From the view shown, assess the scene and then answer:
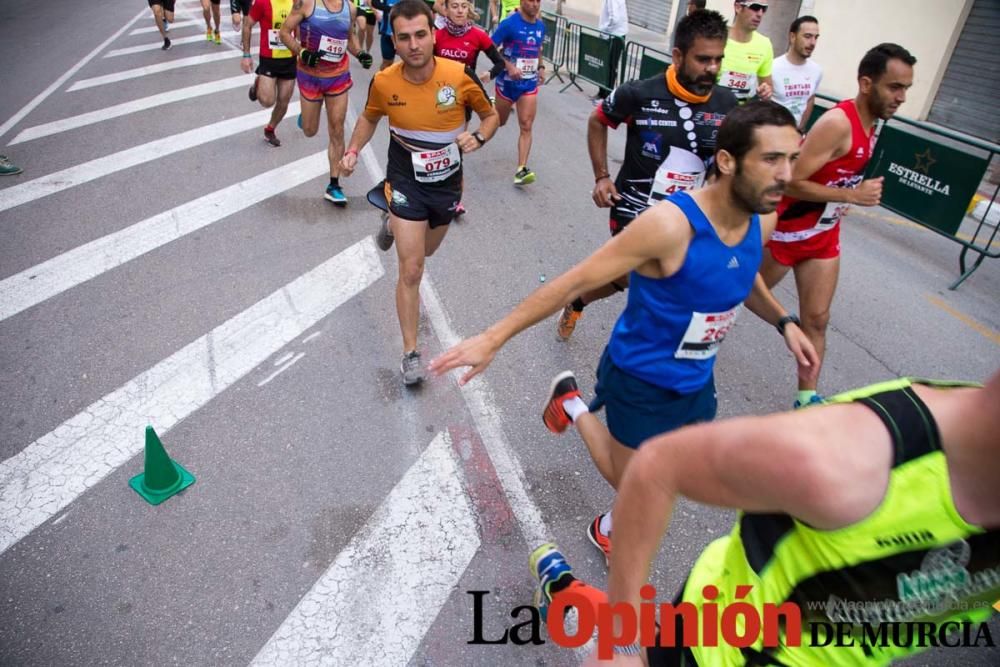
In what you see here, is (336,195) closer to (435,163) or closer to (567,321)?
(435,163)

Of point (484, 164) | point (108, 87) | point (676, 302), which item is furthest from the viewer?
→ point (108, 87)

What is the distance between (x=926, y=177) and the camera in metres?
6.72

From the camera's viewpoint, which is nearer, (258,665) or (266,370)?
(258,665)

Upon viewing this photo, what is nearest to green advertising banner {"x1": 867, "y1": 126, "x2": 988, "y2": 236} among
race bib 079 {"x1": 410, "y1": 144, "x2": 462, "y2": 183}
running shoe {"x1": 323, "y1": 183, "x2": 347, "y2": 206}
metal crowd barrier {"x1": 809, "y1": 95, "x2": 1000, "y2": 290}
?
metal crowd barrier {"x1": 809, "y1": 95, "x2": 1000, "y2": 290}

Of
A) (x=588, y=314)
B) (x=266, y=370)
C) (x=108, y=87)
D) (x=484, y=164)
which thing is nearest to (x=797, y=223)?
(x=588, y=314)

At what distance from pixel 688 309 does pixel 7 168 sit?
7.66m

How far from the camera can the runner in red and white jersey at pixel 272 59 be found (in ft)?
23.0

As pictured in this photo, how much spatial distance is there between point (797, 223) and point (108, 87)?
431 inches

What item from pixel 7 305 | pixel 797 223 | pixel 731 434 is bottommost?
pixel 7 305

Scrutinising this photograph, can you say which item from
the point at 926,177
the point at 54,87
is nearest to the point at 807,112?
the point at 926,177

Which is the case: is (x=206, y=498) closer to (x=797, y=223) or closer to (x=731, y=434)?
(x=731, y=434)

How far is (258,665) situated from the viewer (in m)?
2.48

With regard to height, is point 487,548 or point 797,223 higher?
point 797,223

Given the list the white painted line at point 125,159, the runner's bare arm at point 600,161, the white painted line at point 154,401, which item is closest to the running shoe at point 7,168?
the white painted line at point 125,159
